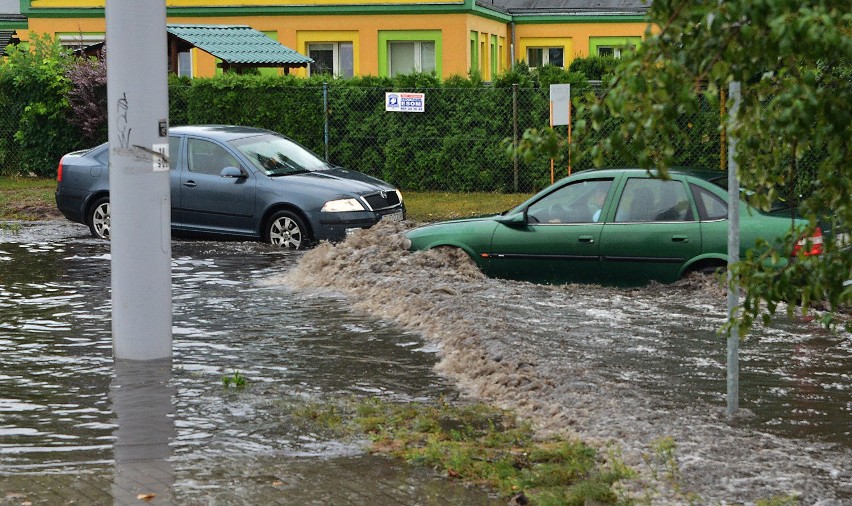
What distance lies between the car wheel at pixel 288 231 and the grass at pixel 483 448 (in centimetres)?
892

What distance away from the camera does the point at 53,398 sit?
29.0 feet

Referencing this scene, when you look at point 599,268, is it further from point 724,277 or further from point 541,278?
point 724,277

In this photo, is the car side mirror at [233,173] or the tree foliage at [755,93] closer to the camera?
the tree foliage at [755,93]

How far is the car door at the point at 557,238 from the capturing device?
1283 centimetres

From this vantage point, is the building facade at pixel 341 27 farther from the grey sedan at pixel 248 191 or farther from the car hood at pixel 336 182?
the car hood at pixel 336 182

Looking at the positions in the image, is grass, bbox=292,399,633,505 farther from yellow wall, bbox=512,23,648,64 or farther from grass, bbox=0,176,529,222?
yellow wall, bbox=512,23,648,64

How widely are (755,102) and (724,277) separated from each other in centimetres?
91

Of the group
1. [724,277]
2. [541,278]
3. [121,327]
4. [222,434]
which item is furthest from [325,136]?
[724,277]

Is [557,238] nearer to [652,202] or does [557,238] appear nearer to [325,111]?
[652,202]

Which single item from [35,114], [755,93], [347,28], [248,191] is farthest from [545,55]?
[755,93]

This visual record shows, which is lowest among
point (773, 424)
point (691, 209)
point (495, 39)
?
point (773, 424)

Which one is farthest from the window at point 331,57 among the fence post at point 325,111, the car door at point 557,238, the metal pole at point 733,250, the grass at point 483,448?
the metal pole at point 733,250

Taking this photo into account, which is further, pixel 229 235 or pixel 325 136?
pixel 325 136

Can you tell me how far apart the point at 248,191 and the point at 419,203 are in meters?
5.93
